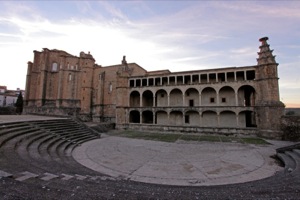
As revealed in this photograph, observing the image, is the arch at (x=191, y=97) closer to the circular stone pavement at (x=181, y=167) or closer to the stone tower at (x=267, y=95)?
the stone tower at (x=267, y=95)

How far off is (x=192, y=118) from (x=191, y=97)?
154 inches

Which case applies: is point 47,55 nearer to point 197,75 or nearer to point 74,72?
point 74,72

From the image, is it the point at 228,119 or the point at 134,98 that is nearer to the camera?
the point at 228,119

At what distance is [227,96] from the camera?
25828mm

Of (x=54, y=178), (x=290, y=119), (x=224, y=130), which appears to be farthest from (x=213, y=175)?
(x=290, y=119)

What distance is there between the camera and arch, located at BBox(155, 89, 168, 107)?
30241 mm

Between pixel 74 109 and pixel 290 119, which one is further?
pixel 74 109

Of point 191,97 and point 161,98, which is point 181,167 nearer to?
point 191,97

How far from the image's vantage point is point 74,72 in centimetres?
3894

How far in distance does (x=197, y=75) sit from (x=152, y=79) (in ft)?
29.1

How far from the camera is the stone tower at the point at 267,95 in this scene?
20.2m

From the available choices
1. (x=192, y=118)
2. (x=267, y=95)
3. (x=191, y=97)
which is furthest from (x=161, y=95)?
(x=267, y=95)

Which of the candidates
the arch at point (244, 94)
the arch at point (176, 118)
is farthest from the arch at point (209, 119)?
the arch at point (244, 94)

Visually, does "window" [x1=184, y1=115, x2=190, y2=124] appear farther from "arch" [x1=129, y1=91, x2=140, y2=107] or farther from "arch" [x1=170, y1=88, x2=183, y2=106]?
"arch" [x1=129, y1=91, x2=140, y2=107]
